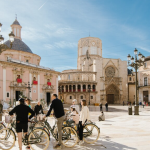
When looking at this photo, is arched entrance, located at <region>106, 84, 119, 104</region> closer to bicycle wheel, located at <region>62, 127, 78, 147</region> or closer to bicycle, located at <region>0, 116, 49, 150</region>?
bicycle wheel, located at <region>62, 127, 78, 147</region>

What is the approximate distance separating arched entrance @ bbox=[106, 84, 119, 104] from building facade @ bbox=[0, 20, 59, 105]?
20.5 meters

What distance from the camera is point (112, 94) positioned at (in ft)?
172

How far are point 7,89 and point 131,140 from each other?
25008 mm

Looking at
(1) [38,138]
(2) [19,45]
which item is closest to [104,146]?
(1) [38,138]

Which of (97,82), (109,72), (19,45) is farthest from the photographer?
(109,72)

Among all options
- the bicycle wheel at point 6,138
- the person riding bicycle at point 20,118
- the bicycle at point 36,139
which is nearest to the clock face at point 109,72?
the bicycle wheel at point 6,138

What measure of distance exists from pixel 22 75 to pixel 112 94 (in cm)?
3071

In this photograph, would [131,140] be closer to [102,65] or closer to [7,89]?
[7,89]

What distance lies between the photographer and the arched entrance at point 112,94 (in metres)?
51.8

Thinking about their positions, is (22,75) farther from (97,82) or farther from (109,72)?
(109,72)

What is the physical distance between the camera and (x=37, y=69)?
110 feet

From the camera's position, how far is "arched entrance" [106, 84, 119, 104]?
51.8m

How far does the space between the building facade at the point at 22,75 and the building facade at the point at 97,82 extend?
11.2 meters

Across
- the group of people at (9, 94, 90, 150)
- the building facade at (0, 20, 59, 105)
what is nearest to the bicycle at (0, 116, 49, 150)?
the group of people at (9, 94, 90, 150)
